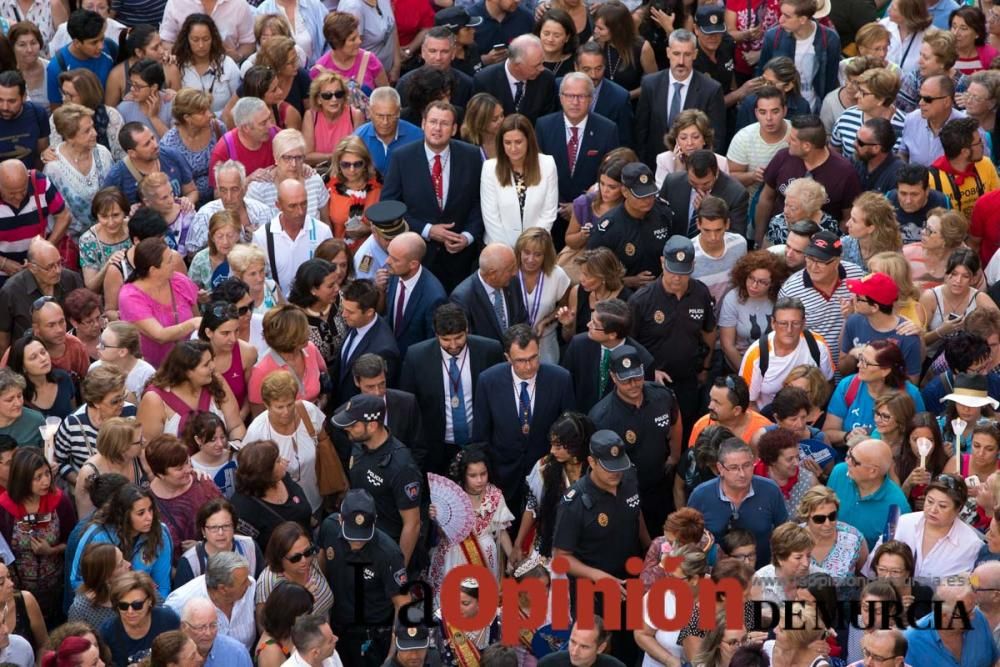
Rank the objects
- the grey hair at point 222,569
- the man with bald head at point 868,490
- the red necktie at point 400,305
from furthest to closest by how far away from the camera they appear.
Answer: the red necktie at point 400,305, the man with bald head at point 868,490, the grey hair at point 222,569

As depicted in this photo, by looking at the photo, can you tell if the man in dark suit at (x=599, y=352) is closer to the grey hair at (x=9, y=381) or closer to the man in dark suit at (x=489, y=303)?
the man in dark suit at (x=489, y=303)

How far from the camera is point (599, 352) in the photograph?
1230 cm

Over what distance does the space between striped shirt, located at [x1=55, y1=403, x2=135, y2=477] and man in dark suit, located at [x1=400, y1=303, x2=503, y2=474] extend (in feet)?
6.34

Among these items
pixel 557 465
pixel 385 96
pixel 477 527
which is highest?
pixel 385 96

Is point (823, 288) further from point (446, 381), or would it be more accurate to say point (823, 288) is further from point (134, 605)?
point (134, 605)

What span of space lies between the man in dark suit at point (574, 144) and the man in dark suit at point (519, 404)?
6.44 feet

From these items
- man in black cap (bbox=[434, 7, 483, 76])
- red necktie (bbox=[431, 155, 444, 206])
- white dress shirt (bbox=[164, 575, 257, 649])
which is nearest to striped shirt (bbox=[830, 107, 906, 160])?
man in black cap (bbox=[434, 7, 483, 76])

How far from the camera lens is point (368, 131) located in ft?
45.3

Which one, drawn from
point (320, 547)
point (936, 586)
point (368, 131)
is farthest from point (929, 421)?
point (368, 131)

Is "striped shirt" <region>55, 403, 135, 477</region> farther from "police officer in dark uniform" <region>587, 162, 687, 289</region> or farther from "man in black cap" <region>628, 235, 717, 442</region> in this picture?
"police officer in dark uniform" <region>587, 162, 687, 289</region>

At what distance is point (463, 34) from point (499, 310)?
2.99 meters

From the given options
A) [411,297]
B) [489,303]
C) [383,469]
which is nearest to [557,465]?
[383,469]

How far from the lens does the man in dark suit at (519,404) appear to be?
1201cm

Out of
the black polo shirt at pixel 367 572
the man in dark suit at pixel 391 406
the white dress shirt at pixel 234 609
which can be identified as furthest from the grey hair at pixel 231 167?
the white dress shirt at pixel 234 609
